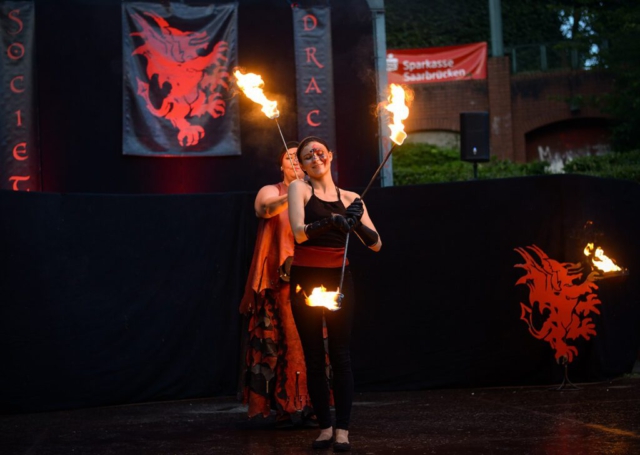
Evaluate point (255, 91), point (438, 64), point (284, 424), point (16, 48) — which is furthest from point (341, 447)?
point (438, 64)

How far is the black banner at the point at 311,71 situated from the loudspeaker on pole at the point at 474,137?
2113 millimetres

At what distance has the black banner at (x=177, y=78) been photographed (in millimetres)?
11125

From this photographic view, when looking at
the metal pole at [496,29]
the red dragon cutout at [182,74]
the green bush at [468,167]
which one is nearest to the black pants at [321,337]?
the red dragon cutout at [182,74]

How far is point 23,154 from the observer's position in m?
10.9

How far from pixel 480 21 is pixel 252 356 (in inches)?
1063

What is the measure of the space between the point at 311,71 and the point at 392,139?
601 cm

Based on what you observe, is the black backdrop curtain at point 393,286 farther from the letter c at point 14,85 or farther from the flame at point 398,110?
the letter c at point 14,85

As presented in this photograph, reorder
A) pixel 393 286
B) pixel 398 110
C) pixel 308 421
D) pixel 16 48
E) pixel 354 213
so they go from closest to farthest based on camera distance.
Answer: pixel 354 213, pixel 398 110, pixel 308 421, pixel 393 286, pixel 16 48

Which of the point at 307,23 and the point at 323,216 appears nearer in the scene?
the point at 323,216

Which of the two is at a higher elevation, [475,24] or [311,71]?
[475,24]

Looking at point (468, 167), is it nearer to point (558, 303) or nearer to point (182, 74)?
point (182, 74)

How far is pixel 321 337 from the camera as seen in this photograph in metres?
5.54

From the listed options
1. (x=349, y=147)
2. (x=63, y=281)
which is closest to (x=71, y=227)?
(x=63, y=281)

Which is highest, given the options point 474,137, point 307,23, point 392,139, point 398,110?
point 307,23
